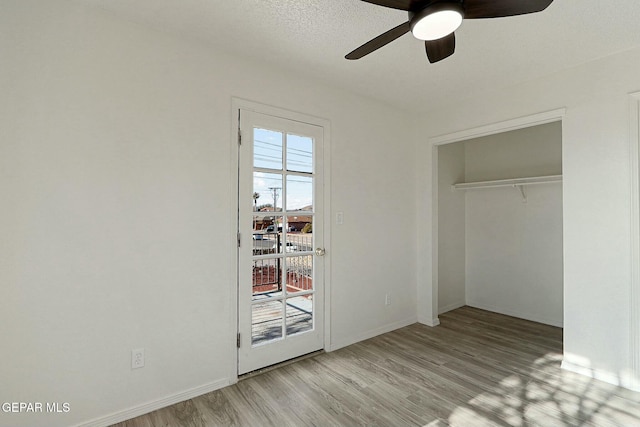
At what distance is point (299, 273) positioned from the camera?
290 centimetres

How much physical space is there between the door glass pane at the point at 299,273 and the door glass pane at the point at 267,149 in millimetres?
864

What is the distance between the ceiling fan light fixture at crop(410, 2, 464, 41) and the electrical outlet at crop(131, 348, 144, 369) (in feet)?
8.32

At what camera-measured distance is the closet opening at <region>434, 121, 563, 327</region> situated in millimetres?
3799

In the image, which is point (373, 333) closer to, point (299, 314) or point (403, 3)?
point (299, 314)

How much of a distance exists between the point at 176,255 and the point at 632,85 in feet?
12.1

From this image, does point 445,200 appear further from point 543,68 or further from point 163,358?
point 163,358

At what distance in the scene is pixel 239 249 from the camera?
252 centimetres

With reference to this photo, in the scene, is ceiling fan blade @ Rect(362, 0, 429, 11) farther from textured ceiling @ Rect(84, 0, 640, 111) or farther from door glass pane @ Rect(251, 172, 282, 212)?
door glass pane @ Rect(251, 172, 282, 212)

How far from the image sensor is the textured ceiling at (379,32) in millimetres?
1952

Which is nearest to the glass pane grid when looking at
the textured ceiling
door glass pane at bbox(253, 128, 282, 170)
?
door glass pane at bbox(253, 128, 282, 170)

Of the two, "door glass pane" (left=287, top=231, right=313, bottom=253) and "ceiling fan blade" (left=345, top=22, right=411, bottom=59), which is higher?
"ceiling fan blade" (left=345, top=22, right=411, bottom=59)

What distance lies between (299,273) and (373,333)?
124 centimetres

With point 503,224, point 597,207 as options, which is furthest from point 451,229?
point 597,207

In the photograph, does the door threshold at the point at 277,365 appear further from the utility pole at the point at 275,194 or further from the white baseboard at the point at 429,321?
the white baseboard at the point at 429,321
